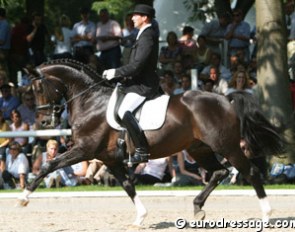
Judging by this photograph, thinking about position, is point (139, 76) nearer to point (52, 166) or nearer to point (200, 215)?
point (52, 166)

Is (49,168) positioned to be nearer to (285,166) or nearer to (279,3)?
(285,166)

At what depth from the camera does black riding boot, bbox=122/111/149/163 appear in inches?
450

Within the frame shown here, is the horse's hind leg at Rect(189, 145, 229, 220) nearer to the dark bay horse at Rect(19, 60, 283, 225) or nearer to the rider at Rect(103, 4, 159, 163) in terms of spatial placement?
the dark bay horse at Rect(19, 60, 283, 225)

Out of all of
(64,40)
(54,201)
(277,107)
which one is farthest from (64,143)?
(64,40)

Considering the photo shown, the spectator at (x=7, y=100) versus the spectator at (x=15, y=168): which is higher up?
the spectator at (x=7, y=100)

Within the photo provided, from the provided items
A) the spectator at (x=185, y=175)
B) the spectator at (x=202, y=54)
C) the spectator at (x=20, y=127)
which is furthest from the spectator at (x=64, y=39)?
the spectator at (x=185, y=175)

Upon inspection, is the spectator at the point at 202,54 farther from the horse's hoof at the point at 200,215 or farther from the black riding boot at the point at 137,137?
the black riding boot at the point at 137,137

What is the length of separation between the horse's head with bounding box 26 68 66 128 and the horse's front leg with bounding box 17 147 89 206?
59 cm

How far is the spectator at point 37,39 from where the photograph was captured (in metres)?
21.2

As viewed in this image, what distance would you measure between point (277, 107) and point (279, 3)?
71.6 inches

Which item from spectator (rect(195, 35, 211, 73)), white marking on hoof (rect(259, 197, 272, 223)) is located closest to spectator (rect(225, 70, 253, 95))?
spectator (rect(195, 35, 211, 73))

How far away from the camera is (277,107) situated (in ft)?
51.9

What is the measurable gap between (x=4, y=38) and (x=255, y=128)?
1025cm

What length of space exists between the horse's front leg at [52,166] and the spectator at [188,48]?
A: 28.5 feet
